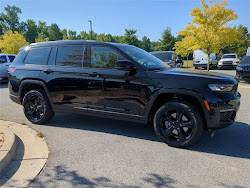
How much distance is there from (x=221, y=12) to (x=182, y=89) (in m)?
15.8

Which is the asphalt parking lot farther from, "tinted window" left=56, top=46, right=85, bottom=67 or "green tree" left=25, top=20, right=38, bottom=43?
"green tree" left=25, top=20, right=38, bottom=43

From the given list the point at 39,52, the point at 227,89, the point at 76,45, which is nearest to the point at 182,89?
the point at 227,89

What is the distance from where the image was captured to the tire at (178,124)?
11.0 ft

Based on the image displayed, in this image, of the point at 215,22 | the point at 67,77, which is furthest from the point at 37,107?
the point at 215,22

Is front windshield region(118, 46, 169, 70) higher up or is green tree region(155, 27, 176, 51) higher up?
green tree region(155, 27, 176, 51)

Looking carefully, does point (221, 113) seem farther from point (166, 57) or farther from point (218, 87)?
point (166, 57)

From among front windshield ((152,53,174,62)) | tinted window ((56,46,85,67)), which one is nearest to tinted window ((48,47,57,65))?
tinted window ((56,46,85,67))

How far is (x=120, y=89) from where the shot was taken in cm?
380

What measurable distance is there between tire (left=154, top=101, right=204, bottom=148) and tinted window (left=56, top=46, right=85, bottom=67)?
6.34 feet

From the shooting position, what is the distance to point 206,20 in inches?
648

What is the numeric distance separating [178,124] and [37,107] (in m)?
3.18

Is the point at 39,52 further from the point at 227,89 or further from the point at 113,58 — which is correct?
the point at 227,89

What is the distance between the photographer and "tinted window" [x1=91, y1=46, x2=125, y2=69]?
3.97 metres

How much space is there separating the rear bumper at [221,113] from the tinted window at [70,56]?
103 inches
